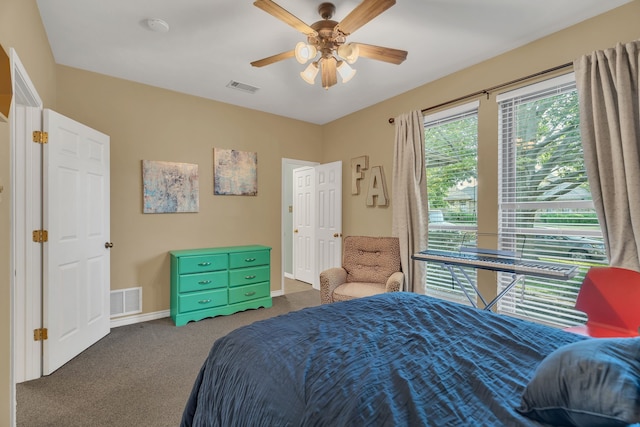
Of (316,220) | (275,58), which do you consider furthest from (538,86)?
(316,220)

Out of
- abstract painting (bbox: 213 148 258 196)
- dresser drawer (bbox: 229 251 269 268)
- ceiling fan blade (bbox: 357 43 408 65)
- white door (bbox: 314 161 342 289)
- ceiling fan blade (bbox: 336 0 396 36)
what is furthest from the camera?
white door (bbox: 314 161 342 289)

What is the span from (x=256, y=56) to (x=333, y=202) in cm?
242

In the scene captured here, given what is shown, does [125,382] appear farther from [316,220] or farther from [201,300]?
[316,220]

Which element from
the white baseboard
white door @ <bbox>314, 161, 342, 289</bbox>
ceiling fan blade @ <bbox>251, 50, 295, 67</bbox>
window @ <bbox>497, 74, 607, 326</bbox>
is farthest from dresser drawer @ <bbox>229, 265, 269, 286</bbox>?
window @ <bbox>497, 74, 607, 326</bbox>

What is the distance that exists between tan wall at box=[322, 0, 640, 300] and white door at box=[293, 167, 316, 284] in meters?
0.73

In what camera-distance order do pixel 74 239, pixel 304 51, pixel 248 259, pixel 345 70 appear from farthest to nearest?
pixel 248 259 < pixel 74 239 < pixel 345 70 < pixel 304 51

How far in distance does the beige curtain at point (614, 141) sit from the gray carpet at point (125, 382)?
3233mm

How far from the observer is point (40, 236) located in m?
2.40

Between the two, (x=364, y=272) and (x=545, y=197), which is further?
(x=364, y=272)

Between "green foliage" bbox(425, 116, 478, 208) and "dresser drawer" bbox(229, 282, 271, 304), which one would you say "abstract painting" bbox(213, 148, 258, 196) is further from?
"green foliage" bbox(425, 116, 478, 208)

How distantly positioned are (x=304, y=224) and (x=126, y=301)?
2912mm

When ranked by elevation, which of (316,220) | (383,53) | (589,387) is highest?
(383,53)

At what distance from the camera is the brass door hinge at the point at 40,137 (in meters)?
2.38

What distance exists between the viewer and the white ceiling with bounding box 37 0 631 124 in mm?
2262
